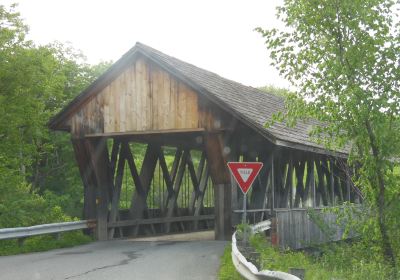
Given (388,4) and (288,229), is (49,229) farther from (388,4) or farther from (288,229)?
(388,4)

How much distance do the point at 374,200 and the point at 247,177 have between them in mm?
3132

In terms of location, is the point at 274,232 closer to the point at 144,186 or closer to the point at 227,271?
the point at 227,271

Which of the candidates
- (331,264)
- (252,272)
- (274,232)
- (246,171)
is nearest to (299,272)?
(252,272)

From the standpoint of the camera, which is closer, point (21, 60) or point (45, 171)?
point (21, 60)

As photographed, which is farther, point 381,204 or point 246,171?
point 381,204

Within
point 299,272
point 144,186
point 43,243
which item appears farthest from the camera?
point 144,186

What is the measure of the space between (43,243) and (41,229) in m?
0.63

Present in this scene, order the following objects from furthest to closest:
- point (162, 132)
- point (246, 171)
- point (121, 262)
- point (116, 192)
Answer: point (116, 192), point (162, 132), point (121, 262), point (246, 171)

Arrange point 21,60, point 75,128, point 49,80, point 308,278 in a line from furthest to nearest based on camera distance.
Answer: point 49,80, point 21,60, point 75,128, point 308,278

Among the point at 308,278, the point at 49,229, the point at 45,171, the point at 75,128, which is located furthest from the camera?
the point at 45,171

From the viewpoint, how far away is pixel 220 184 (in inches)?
659

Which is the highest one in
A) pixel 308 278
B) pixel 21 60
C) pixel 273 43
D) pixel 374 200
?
pixel 21 60

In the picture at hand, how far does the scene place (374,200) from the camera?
13.0m

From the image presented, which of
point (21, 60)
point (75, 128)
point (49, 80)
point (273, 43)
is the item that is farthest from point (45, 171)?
point (273, 43)
